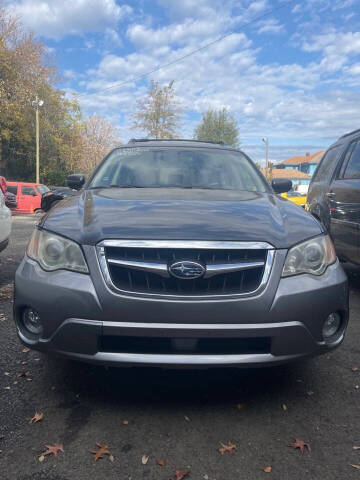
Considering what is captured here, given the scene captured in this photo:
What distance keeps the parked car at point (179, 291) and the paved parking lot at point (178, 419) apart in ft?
1.20

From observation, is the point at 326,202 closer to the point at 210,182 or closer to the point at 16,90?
the point at 210,182

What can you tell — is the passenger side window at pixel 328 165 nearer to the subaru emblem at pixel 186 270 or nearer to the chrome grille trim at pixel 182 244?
the chrome grille trim at pixel 182 244

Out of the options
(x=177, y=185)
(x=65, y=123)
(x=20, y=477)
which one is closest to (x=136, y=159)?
(x=177, y=185)

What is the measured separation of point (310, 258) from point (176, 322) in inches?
34.7

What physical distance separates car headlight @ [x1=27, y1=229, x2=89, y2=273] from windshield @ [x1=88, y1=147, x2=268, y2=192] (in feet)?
3.99

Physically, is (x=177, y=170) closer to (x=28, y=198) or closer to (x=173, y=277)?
(x=173, y=277)

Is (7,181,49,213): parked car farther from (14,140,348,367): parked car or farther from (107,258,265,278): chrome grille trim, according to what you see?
(107,258,265,278): chrome grille trim

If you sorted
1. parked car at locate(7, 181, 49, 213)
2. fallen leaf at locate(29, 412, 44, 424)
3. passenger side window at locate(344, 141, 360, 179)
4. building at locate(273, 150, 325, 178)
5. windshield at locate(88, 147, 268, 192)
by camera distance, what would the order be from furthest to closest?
building at locate(273, 150, 325, 178) < parked car at locate(7, 181, 49, 213) < passenger side window at locate(344, 141, 360, 179) < windshield at locate(88, 147, 268, 192) < fallen leaf at locate(29, 412, 44, 424)

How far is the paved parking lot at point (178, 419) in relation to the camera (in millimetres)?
2018

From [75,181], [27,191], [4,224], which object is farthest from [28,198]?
[75,181]

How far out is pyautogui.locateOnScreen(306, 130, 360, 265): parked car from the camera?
472 centimetres

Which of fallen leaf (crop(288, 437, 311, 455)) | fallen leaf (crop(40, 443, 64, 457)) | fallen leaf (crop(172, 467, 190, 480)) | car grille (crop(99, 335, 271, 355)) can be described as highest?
car grille (crop(99, 335, 271, 355))

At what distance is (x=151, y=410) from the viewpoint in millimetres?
2482

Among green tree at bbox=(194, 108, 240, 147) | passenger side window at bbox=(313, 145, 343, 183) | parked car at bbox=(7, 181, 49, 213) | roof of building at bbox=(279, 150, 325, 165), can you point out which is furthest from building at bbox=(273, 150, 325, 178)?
passenger side window at bbox=(313, 145, 343, 183)
